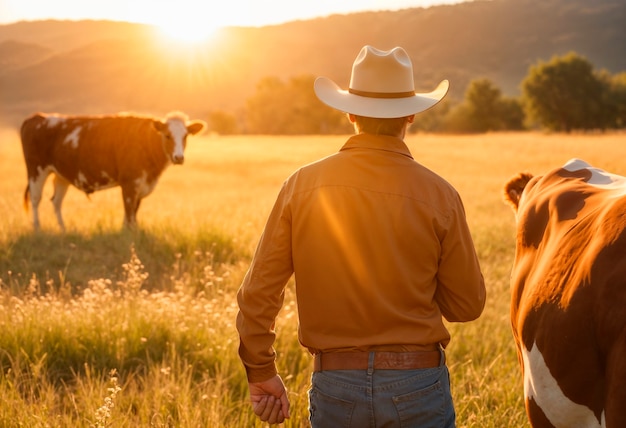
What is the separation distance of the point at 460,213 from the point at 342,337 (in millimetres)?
611

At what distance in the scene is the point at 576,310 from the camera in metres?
2.46

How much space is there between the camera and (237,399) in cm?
444

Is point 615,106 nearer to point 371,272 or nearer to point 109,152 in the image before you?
point 109,152

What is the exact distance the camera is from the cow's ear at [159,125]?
1117 centimetres

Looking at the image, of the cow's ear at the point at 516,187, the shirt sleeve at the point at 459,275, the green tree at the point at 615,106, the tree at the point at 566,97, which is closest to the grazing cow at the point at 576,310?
the shirt sleeve at the point at 459,275

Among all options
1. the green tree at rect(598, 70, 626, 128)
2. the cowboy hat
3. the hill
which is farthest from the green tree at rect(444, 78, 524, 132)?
the cowboy hat

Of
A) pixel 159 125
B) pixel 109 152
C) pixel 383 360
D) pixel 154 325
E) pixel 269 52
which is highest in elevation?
pixel 269 52

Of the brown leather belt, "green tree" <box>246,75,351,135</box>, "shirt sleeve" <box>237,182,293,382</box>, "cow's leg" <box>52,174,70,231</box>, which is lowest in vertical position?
"green tree" <box>246,75,351,135</box>

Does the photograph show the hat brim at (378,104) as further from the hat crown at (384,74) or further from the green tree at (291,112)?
the green tree at (291,112)

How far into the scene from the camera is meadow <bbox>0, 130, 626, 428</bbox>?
13.4ft

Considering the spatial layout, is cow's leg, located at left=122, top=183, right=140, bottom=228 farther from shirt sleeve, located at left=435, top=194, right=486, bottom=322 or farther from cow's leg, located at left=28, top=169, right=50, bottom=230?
shirt sleeve, located at left=435, top=194, right=486, bottom=322

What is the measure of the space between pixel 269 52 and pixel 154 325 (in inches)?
6356

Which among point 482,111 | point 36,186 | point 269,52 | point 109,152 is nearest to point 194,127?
point 109,152

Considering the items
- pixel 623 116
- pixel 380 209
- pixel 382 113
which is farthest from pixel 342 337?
pixel 623 116
